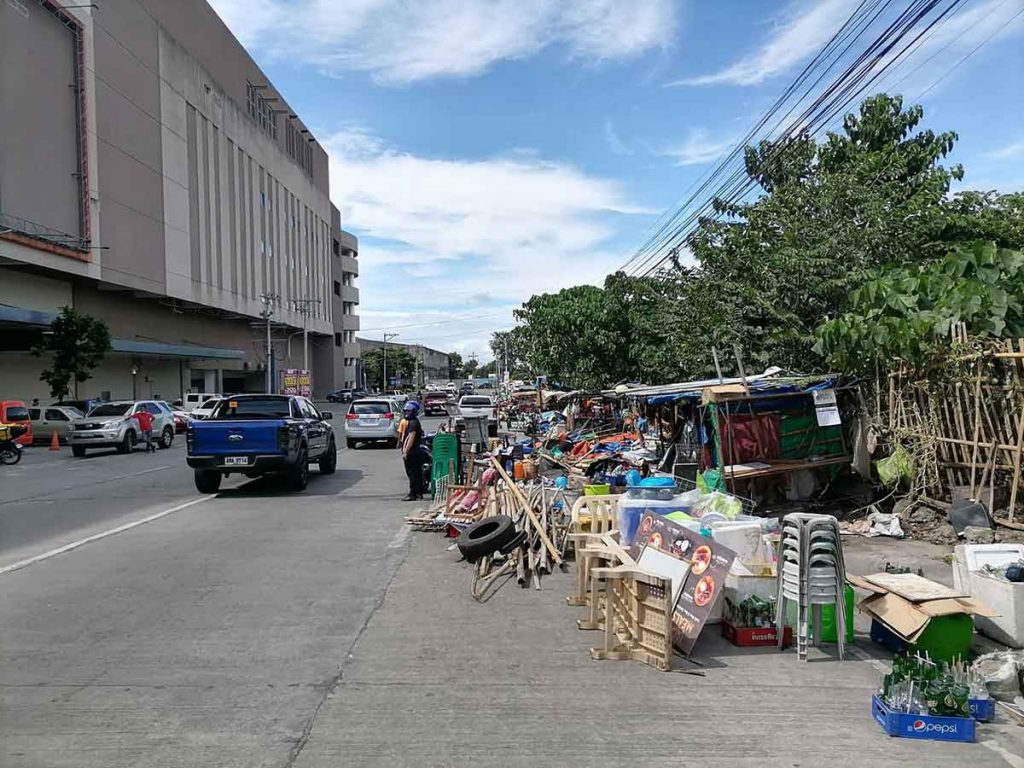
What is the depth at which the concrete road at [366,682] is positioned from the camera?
4.33m

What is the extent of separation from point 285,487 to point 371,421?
36.0 feet

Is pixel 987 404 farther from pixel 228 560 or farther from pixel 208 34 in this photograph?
pixel 208 34

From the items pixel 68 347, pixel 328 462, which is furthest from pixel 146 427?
pixel 328 462

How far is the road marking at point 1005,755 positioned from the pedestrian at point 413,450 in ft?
33.3

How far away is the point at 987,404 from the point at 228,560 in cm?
874

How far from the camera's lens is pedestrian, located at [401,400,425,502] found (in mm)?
13844

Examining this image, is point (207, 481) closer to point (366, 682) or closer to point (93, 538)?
point (93, 538)

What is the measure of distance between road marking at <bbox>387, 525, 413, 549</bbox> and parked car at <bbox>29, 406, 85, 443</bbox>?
23.2 metres

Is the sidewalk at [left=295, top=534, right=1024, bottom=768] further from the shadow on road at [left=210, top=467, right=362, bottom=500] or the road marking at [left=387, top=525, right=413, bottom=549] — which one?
the shadow on road at [left=210, top=467, right=362, bottom=500]

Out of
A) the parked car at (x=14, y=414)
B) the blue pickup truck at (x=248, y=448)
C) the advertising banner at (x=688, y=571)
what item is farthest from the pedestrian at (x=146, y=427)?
the advertising banner at (x=688, y=571)

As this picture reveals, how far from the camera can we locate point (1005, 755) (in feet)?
14.2

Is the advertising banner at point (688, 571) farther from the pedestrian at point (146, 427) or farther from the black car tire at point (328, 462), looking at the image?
the pedestrian at point (146, 427)

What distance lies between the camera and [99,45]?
1510 inches

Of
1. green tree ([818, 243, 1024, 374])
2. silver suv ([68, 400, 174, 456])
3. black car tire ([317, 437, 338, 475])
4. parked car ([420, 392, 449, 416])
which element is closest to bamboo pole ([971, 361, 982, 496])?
green tree ([818, 243, 1024, 374])
